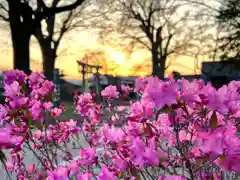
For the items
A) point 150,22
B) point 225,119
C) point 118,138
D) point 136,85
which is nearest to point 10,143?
point 118,138

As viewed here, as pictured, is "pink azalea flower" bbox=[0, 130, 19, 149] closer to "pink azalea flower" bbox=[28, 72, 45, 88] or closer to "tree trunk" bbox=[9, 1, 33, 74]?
"pink azalea flower" bbox=[28, 72, 45, 88]

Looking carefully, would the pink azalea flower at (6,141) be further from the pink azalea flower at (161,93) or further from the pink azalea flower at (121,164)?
the pink azalea flower at (161,93)

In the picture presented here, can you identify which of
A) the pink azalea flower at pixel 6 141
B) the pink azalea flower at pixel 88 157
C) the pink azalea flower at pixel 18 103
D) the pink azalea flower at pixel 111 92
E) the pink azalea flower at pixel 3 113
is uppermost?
the pink azalea flower at pixel 111 92

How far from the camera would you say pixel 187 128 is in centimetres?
240

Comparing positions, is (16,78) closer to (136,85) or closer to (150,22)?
(136,85)

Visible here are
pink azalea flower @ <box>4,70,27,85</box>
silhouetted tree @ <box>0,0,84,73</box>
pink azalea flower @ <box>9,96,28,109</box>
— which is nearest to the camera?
pink azalea flower @ <box>9,96,28,109</box>

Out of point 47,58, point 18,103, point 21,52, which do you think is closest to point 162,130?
point 18,103

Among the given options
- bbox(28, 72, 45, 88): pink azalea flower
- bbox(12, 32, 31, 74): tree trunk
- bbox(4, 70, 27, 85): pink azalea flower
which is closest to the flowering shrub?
bbox(4, 70, 27, 85): pink azalea flower

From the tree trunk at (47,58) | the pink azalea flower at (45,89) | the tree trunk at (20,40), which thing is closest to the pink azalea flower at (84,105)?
the pink azalea flower at (45,89)

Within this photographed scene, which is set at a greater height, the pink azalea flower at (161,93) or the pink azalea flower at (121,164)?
the pink azalea flower at (161,93)

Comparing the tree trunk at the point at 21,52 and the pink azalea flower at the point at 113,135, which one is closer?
the pink azalea flower at the point at 113,135

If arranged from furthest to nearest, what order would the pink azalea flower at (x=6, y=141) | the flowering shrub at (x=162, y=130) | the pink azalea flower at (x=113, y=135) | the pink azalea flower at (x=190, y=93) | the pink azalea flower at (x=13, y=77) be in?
the pink azalea flower at (x=13, y=77) → the pink azalea flower at (x=113, y=135) → the pink azalea flower at (x=6, y=141) → the pink azalea flower at (x=190, y=93) → the flowering shrub at (x=162, y=130)

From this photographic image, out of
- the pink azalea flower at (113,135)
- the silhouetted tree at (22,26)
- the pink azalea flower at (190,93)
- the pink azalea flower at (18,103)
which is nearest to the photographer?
the pink azalea flower at (190,93)

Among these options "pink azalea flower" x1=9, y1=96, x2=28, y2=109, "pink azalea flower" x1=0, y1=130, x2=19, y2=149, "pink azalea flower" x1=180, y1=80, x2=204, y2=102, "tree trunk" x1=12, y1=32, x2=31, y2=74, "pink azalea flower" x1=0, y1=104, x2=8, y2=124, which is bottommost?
"pink azalea flower" x1=0, y1=130, x2=19, y2=149
